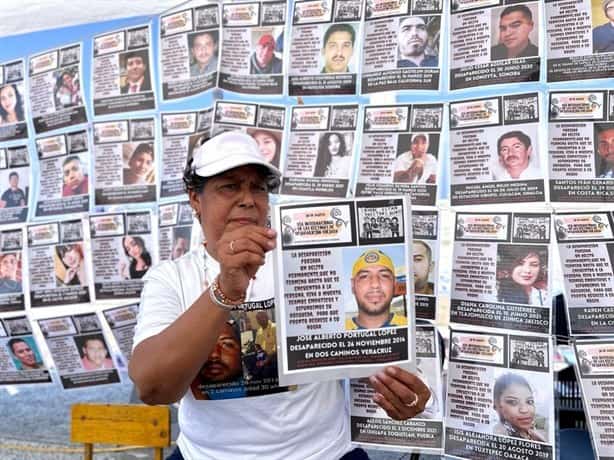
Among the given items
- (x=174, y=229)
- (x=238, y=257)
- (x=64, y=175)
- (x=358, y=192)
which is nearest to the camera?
(x=238, y=257)

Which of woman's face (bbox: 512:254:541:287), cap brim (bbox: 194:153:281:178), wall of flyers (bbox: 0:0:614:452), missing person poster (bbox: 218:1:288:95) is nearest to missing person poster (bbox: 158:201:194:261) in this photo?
wall of flyers (bbox: 0:0:614:452)

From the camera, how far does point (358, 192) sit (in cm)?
164

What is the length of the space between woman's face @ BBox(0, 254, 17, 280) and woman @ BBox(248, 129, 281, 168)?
880mm

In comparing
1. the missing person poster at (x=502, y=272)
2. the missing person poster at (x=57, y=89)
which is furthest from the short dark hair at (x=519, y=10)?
the missing person poster at (x=57, y=89)

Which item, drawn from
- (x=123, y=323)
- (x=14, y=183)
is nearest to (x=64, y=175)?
(x=14, y=183)

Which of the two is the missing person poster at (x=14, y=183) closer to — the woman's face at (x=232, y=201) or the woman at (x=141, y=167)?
the woman at (x=141, y=167)

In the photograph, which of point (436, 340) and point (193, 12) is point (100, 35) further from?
point (436, 340)

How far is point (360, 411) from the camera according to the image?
5.15ft

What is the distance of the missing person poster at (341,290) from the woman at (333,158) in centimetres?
45

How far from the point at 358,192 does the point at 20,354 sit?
3.95 feet

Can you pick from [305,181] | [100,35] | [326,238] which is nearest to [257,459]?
[326,238]

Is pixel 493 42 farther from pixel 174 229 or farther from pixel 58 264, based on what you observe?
pixel 58 264

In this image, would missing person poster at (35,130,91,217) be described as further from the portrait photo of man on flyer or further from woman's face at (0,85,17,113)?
the portrait photo of man on flyer

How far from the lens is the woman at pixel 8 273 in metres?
2.02
